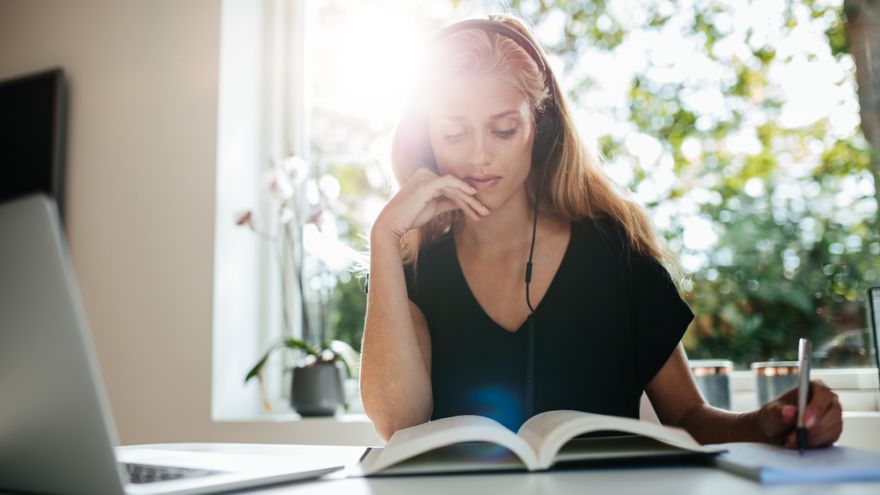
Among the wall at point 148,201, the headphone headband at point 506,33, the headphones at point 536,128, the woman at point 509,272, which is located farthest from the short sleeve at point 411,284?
the wall at point 148,201

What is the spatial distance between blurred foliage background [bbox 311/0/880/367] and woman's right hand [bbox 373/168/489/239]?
0.48 m

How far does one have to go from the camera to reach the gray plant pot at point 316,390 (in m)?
1.89

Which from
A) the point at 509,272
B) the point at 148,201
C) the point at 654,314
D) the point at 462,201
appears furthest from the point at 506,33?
the point at 148,201

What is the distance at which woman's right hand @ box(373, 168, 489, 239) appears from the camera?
1.22 m

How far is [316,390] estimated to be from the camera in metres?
1.90

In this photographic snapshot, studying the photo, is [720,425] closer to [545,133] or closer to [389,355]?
[389,355]

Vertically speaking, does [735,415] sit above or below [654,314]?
below

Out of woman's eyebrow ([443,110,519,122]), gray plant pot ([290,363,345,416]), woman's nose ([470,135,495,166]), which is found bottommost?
gray plant pot ([290,363,345,416])

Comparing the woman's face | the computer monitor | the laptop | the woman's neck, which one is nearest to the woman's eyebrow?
the woman's face

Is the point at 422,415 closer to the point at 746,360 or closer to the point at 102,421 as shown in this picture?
the point at 102,421

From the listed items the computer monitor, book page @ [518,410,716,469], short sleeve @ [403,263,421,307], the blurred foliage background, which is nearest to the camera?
book page @ [518,410,716,469]

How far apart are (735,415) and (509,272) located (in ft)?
1.67

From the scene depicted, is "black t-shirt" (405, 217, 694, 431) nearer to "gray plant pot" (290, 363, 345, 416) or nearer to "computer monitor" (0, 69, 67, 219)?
"gray plant pot" (290, 363, 345, 416)

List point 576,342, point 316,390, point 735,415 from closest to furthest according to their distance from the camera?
1. point 735,415
2. point 576,342
3. point 316,390
